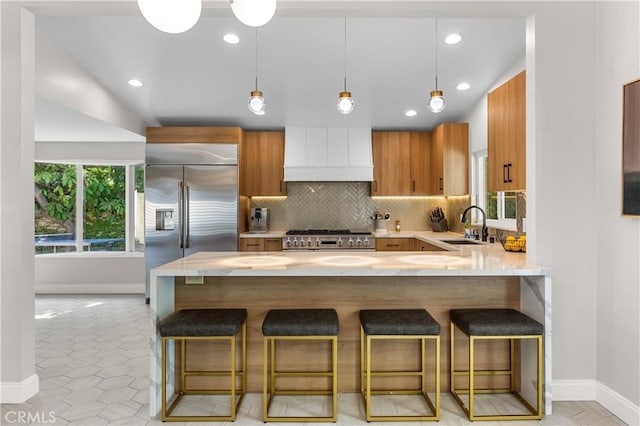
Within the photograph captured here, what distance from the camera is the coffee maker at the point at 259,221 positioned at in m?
5.41

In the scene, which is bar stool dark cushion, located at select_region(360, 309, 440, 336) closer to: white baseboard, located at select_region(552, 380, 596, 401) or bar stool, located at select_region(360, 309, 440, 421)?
bar stool, located at select_region(360, 309, 440, 421)

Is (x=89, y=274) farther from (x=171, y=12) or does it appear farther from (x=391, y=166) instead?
(x=171, y=12)

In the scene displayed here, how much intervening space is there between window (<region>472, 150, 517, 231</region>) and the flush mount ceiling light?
10.6 feet

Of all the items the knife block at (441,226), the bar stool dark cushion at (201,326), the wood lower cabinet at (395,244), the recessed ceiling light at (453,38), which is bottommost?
the bar stool dark cushion at (201,326)

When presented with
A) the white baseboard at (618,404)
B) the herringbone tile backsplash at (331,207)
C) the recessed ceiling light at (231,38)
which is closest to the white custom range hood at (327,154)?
the herringbone tile backsplash at (331,207)

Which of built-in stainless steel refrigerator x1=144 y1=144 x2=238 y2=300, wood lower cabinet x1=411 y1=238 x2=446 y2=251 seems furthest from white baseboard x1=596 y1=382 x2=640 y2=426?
built-in stainless steel refrigerator x1=144 y1=144 x2=238 y2=300

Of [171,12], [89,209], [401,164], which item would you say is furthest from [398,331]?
[89,209]

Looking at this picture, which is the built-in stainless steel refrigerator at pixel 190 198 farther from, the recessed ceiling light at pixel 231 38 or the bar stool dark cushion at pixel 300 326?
the bar stool dark cushion at pixel 300 326

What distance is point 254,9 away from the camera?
1.38m

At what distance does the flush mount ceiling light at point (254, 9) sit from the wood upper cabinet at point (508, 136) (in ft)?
6.82

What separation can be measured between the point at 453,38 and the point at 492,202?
77.5 inches

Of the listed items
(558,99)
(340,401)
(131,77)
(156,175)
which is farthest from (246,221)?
(558,99)

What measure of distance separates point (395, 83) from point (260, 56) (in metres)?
1.43

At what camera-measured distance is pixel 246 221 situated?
5566 millimetres
